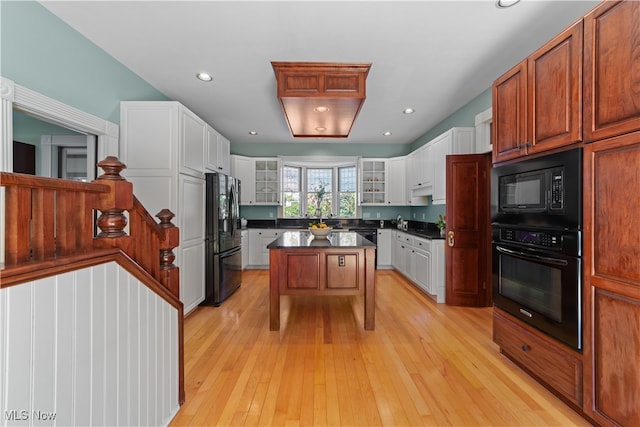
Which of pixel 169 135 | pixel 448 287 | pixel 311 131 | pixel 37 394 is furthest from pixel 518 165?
pixel 169 135

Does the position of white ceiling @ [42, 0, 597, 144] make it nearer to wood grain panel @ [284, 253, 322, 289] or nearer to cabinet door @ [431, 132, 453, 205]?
cabinet door @ [431, 132, 453, 205]

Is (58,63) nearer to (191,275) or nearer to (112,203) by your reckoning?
(112,203)

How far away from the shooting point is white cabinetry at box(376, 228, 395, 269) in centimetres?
582

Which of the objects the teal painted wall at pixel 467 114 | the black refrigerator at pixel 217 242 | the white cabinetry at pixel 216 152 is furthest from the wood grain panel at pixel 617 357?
the white cabinetry at pixel 216 152

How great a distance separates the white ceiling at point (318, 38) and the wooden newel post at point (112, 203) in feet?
5.01

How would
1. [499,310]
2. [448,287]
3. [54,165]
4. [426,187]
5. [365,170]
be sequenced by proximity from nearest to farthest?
[499,310] → [54,165] → [448,287] → [426,187] → [365,170]

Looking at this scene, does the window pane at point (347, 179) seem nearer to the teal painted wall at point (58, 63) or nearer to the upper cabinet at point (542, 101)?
the upper cabinet at point (542, 101)

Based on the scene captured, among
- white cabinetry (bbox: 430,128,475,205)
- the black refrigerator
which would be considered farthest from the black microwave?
the black refrigerator

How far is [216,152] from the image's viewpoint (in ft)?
13.9

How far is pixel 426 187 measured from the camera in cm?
471

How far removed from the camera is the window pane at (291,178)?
6.30 m

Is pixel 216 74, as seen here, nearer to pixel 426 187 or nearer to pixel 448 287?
pixel 426 187

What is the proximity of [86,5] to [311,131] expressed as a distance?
2.51 meters

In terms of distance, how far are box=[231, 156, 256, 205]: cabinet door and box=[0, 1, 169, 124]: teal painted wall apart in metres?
2.84
